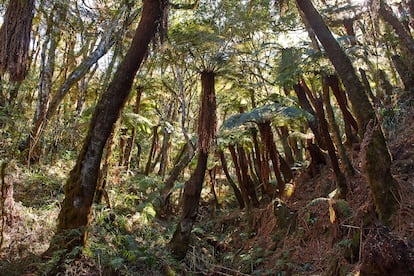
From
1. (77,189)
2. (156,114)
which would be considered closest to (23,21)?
(77,189)

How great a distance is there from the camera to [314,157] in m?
11.1

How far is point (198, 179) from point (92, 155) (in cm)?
272

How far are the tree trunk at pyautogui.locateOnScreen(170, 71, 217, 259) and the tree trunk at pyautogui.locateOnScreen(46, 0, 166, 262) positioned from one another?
7.01 feet

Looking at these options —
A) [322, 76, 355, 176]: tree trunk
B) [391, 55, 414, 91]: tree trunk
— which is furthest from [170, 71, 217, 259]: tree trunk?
[391, 55, 414, 91]: tree trunk

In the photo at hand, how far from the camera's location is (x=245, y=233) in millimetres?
10547

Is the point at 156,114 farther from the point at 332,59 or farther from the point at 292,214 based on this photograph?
the point at 332,59

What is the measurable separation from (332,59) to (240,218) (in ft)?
25.4

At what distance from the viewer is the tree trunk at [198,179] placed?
7234mm

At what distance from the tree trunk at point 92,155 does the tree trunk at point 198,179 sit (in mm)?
2137

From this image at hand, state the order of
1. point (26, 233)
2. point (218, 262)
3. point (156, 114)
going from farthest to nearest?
point (156, 114)
point (218, 262)
point (26, 233)

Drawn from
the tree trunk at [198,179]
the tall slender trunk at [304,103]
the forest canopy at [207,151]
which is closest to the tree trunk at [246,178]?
the forest canopy at [207,151]

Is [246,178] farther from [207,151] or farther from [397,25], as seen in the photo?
[397,25]

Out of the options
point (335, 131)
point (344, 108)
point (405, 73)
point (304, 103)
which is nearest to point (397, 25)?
Result: point (405, 73)

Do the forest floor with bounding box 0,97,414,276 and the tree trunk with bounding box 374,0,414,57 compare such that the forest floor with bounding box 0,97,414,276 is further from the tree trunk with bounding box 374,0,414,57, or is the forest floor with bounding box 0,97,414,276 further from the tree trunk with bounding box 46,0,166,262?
the tree trunk with bounding box 374,0,414,57
